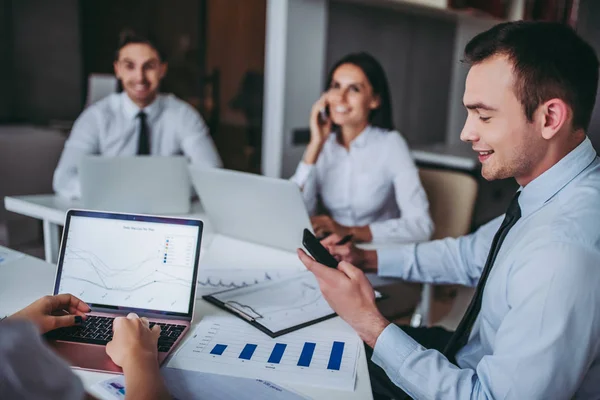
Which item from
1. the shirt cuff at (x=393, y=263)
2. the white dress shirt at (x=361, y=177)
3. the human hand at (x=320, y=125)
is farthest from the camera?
the human hand at (x=320, y=125)

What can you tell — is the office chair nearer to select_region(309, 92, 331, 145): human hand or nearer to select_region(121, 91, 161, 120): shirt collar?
select_region(309, 92, 331, 145): human hand

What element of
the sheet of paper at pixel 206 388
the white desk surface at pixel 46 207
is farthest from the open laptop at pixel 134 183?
the sheet of paper at pixel 206 388

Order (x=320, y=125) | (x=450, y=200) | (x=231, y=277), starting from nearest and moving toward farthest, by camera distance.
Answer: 1. (x=231, y=277)
2. (x=450, y=200)
3. (x=320, y=125)

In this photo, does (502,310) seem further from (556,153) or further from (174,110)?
(174,110)

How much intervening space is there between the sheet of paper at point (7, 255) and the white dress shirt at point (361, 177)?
1.11 m

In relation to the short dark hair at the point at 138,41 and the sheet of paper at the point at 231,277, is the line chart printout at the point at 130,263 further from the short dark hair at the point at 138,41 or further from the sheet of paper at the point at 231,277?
the short dark hair at the point at 138,41

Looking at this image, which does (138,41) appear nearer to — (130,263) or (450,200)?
(450,200)

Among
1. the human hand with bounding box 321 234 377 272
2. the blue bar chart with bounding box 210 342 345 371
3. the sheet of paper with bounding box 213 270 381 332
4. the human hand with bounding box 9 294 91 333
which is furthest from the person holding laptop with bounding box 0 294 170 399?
the human hand with bounding box 321 234 377 272

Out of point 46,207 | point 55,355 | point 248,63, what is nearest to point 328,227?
point 46,207

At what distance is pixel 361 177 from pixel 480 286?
1.23 m

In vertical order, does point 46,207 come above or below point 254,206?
below

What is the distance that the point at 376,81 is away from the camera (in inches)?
94.7

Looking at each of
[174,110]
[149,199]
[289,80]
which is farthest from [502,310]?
[174,110]

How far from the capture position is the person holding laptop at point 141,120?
2.67m
